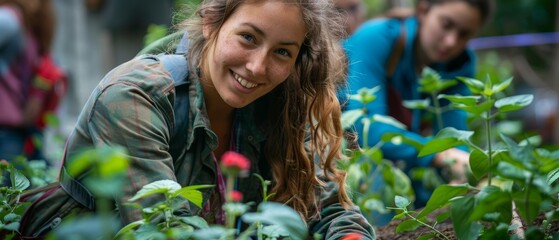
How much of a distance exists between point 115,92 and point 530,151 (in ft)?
3.34

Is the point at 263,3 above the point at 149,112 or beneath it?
above

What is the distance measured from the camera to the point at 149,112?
2.19m

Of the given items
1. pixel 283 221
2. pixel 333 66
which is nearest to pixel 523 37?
pixel 333 66

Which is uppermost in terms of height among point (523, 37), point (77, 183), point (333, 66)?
point (333, 66)

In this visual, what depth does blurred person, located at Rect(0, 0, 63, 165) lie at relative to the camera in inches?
185

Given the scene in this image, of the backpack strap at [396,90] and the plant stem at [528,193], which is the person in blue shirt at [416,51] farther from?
the plant stem at [528,193]

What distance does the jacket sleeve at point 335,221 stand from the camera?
7.60 ft

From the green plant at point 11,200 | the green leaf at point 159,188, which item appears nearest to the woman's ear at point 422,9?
the green plant at point 11,200

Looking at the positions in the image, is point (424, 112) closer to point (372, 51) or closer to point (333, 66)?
point (372, 51)

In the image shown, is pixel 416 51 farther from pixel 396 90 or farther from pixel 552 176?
pixel 552 176

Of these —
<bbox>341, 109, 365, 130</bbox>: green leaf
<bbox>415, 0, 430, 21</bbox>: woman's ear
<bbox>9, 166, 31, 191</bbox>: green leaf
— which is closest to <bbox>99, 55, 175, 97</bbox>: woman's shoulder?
<bbox>9, 166, 31, 191</bbox>: green leaf

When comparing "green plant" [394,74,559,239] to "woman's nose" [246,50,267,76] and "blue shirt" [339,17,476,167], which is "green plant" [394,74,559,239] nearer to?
"woman's nose" [246,50,267,76]

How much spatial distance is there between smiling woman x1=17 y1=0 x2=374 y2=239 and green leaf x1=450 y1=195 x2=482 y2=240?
0.50 m

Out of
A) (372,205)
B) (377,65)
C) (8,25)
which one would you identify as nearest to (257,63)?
(372,205)
